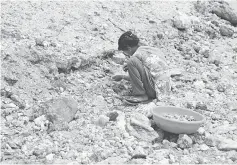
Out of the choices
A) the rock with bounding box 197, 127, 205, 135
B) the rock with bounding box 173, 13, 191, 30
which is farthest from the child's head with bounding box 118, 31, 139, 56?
the rock with bounding box 173, 13, 191, 30

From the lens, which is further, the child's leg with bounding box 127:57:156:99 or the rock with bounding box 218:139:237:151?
the child's leg with bounding box 127:57:156:99

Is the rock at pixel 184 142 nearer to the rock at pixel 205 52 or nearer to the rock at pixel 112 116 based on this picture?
the rock at pixel 112 116

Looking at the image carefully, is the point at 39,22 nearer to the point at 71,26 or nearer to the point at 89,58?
the point at 71,26

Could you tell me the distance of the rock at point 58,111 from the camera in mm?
4067

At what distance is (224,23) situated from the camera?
7.60 m

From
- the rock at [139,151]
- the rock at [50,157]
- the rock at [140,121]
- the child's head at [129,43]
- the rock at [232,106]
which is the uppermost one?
the child's head at [129,43]

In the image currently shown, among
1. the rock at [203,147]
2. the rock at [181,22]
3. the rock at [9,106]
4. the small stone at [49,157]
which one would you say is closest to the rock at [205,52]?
the rock at [181,22]

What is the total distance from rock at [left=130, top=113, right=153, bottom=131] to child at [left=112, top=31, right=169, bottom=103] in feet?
1.43

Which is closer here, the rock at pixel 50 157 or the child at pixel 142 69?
the rock at pixel 50 157

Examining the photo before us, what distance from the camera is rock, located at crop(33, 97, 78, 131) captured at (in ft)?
13.3

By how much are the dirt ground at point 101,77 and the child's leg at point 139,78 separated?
23 centimetres

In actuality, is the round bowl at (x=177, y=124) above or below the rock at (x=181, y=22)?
below

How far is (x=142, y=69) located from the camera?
4.75 metres

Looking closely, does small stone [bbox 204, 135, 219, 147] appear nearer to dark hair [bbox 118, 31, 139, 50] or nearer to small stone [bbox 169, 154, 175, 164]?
small stone [bbox 169, 154, 175, 164]
